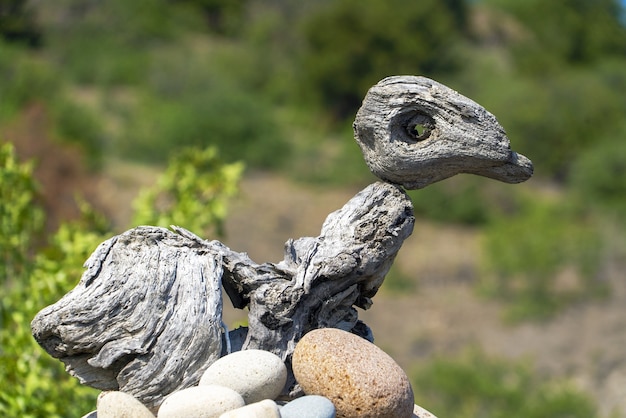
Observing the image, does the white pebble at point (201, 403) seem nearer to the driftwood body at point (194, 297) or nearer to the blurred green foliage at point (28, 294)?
the driftwood body at point (194, 297)

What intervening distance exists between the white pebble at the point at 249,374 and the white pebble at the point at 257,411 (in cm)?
24

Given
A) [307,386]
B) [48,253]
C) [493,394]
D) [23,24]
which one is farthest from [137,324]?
[23,24]

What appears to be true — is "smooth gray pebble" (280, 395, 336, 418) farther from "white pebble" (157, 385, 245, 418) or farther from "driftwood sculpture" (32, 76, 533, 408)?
"driftwood sculpture" (32, 76, 533, 408)

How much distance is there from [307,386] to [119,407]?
736 millimetres

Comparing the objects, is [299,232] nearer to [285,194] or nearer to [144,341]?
[285,194]

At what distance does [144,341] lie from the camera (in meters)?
3.98

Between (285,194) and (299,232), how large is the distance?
321 centimetres

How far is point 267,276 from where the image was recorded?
14.1ft

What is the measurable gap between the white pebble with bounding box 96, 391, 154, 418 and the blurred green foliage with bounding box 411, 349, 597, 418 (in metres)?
9.04

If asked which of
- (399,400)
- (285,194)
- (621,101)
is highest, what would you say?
(621,101)

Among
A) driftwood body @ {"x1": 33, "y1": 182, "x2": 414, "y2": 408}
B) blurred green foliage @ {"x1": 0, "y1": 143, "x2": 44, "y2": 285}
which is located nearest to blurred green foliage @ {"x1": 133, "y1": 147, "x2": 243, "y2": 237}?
blurred green foliage @ {"x1": 0, "y1": 143, "x2": 44, "y2": 285}

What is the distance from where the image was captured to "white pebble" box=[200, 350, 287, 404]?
3838 millimetres

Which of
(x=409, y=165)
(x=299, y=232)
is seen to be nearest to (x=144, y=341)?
(x=409, y=165)

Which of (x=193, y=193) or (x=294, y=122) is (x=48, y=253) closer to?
(x=193, y=193)
